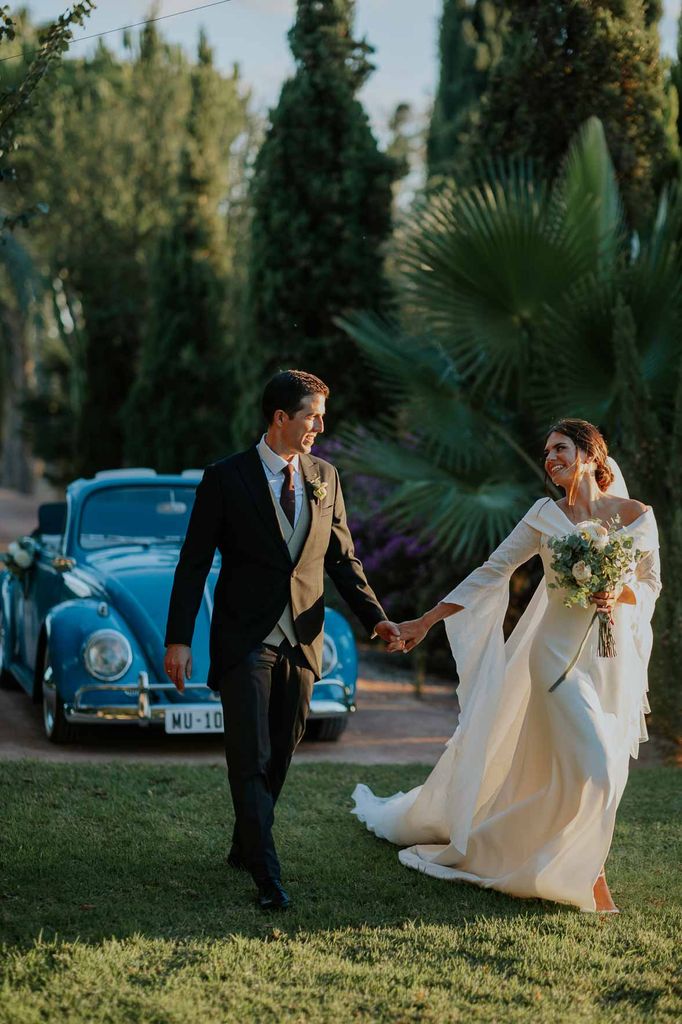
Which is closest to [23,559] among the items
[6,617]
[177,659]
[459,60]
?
[6,617]

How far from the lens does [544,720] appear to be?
16.5 ft

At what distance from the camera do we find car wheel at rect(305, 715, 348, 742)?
8.16m

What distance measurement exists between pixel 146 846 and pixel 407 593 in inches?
300

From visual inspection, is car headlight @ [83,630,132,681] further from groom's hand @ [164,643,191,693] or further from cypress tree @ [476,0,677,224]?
cypress tree @ [476,0,677,224]

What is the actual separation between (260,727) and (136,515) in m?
4.40

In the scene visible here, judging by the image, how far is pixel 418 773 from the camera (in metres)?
7.32

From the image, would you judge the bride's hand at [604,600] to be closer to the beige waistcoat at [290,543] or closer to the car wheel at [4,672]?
the beige waistcoat at [290,543]

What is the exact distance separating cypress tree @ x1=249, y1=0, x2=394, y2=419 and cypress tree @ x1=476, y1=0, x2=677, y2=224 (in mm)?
3283

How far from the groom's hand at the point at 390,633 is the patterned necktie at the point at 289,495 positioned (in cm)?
63

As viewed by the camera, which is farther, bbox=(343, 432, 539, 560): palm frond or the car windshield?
bbox=(343, 432, 539, 560): palm frond

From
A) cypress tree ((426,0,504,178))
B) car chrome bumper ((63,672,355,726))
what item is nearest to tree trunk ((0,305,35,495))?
cypress tree ((426,0,504,178))

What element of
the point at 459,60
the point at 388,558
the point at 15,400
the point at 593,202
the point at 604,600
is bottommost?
the point at 388,558

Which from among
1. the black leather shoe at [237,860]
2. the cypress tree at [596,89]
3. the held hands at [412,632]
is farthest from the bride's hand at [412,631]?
the cypress tree at [596,89]

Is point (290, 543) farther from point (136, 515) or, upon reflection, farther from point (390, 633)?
point (136, 515)
